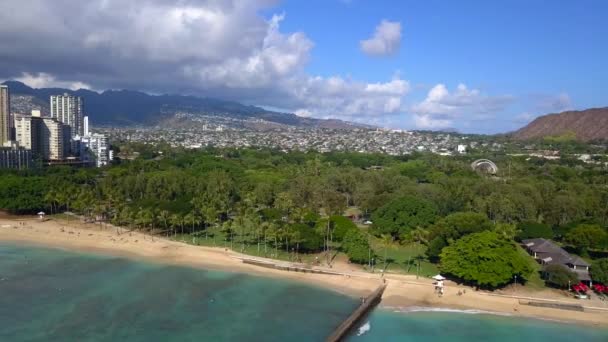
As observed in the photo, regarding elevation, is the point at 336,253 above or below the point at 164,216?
below

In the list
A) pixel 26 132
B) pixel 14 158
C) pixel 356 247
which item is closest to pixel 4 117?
pixel 26 132

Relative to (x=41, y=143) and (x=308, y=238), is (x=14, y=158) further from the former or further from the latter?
(x=308, y=238)

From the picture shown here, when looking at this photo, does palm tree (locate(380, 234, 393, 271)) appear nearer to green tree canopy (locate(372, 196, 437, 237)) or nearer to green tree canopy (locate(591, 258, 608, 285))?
A: green tree canopy (locate(372, 196, 437, 237))

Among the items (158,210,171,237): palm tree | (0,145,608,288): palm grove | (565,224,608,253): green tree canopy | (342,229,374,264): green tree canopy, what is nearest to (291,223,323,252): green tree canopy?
(0,145,608,288): palm grove

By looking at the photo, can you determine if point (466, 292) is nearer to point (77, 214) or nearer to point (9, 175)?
point (77, 214)

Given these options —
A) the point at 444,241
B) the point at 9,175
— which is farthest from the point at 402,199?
the point at 9,175

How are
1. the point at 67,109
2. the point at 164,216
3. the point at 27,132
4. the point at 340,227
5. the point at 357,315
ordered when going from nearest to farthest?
the point at 357,315, the point at 340,227, the point at 164,216, the point at 27,132, the point at 67,109
